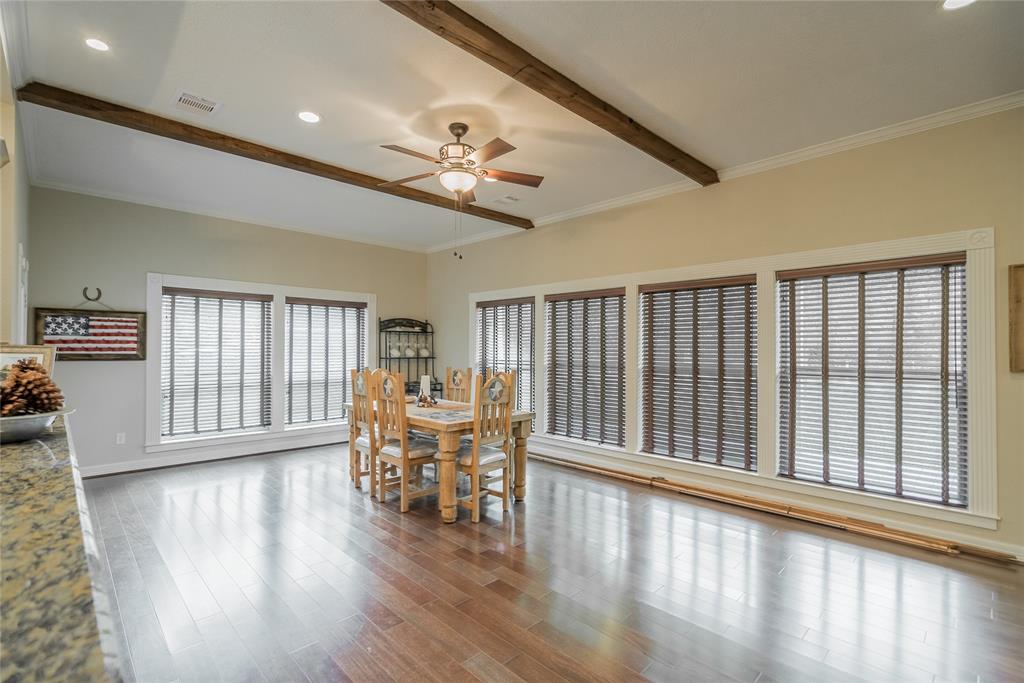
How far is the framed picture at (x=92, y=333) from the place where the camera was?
4.63 meters

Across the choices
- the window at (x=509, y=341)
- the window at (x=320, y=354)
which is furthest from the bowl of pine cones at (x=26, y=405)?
the window at (x=320, y=354)

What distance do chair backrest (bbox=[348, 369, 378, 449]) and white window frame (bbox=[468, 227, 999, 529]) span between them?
222 centimetres

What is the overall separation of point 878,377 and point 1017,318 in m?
0.83

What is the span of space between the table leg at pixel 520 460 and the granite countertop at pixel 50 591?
359cm

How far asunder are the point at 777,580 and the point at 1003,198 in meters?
2.85

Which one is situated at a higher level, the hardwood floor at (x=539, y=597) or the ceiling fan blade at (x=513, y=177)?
the ceiling fan blade at (x=513, y=177)

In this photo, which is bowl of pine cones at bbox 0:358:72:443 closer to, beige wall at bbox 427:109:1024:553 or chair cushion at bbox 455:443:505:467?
chair cushion at bbox 455:443:505:467

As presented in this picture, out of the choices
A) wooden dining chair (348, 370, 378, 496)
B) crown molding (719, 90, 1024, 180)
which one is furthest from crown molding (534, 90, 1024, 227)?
wooden dining chair (348, 370, 378, 496)

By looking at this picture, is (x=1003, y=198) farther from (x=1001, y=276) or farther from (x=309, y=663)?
(x=309, y=663)

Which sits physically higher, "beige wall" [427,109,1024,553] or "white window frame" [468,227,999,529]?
"beige wall" [427,109,1024,553]

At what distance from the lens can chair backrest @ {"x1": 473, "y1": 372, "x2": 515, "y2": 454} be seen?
12.6 ft

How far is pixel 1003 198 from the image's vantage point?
312 centimetres

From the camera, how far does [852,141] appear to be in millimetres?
3635

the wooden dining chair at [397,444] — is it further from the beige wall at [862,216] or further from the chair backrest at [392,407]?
the beige wall at [862,216]
